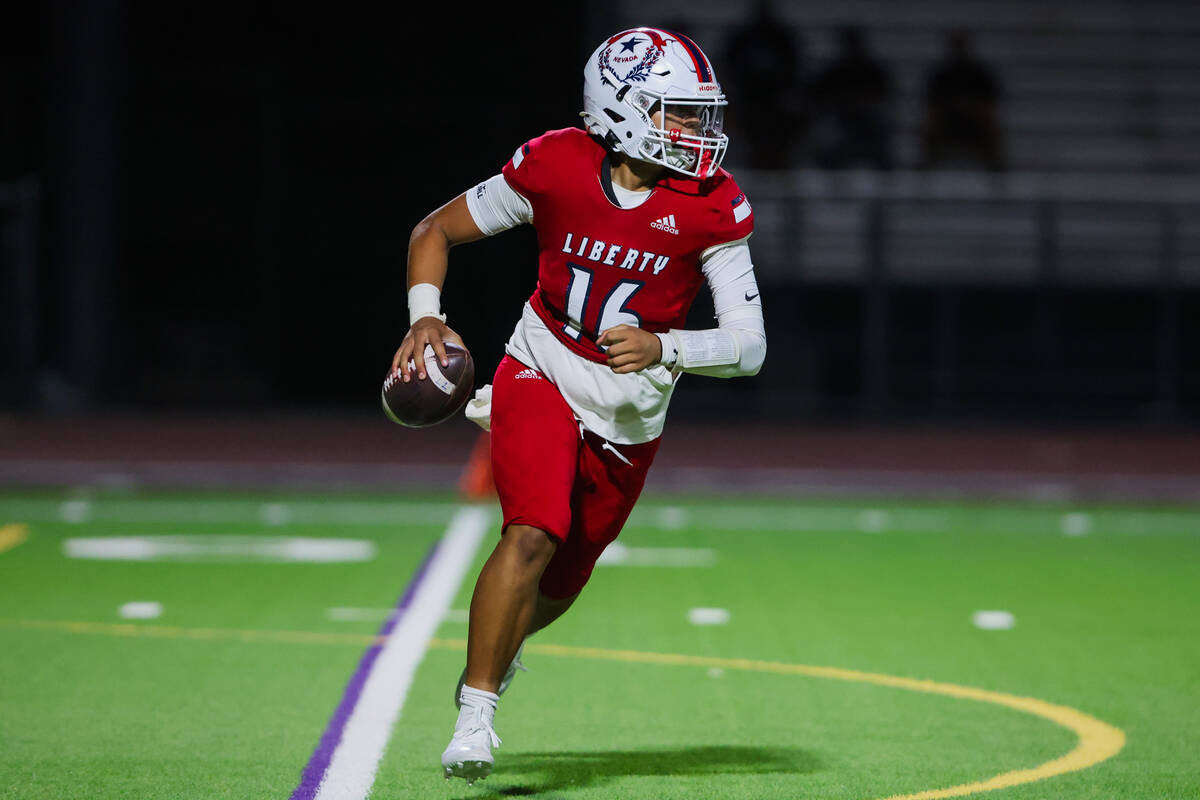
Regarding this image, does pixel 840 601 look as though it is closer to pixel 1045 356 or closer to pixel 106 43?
pixel 1045 356

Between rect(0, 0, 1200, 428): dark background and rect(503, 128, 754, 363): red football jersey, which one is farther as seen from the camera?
rect(0, 0, 1200, 428): dark background

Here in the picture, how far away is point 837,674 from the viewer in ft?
20.7

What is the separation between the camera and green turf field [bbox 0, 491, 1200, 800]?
4.82 meters

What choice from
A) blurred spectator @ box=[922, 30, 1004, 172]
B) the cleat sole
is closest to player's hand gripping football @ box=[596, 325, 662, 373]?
the cleat sole

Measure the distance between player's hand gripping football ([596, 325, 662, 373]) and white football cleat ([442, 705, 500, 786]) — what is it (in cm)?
94

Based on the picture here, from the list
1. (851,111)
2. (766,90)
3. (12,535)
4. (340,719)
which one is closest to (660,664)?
(340,719)

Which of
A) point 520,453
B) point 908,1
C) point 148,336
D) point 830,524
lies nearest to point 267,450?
point 148,336

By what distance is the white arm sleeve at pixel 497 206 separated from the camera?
493cm

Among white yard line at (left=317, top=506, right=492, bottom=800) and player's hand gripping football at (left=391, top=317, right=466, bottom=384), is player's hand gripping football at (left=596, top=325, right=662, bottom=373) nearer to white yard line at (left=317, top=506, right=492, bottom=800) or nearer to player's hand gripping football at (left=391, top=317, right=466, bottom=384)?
player's hand gripping football at (left=391, top=317, right=466, bottom=384)

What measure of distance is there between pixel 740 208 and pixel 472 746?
1.66 metres

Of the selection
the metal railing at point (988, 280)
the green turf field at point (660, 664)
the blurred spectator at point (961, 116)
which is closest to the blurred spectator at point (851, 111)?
the metal railing at point (988, 280)

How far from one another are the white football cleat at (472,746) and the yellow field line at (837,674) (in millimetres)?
1053

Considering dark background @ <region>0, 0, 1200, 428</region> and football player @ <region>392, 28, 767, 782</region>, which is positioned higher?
football player @ <region>392, 28, 767, 782</region>

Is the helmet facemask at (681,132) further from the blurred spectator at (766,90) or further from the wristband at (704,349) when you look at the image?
the blurred spectator at (766,90)
